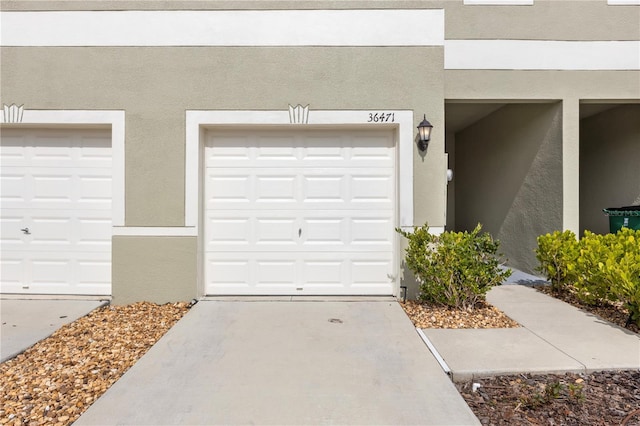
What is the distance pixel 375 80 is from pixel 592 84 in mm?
3418

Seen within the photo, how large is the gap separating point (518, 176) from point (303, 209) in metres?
4.18

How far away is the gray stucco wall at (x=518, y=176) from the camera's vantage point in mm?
5492

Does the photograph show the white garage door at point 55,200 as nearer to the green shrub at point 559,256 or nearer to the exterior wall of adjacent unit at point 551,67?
the exterior wall of adjacent unit at point 551,67

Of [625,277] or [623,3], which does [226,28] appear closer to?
[625,277]

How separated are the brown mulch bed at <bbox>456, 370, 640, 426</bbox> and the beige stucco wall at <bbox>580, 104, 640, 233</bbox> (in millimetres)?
5173

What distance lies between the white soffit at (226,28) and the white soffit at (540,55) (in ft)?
2.18

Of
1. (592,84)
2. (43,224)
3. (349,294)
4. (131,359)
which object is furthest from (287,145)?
(592,84)

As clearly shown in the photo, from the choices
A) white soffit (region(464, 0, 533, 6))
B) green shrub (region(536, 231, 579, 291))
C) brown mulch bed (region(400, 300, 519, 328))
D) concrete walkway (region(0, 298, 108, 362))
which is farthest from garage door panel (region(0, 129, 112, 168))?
green shrub (region(536, 231, 579, 291))

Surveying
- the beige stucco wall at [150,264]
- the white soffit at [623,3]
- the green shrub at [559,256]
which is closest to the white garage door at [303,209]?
the beige stucco wall at [150,264]

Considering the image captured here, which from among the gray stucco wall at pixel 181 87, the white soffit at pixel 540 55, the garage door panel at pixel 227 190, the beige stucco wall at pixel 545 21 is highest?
the beige stucco wall at pixel 545 21

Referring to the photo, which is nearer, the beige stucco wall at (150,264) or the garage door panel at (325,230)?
the beige stucco wall at (150,264)

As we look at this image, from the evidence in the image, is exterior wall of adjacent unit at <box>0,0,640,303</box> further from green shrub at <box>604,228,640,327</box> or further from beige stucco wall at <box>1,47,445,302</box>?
green shrub at <box>604,228,640,327</box>

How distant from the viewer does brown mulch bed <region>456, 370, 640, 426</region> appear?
2287 mm

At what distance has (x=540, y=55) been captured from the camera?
16.8 ft
